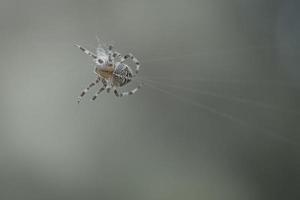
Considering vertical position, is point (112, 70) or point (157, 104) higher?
point (157, 104)

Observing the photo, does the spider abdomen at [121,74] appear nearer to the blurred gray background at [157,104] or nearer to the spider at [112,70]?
the spider at [112,70]

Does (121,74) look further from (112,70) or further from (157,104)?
(157,104)

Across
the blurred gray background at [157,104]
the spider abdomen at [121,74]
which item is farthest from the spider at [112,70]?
the blurred gray background at [157,104]

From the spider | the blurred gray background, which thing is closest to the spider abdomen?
the spider

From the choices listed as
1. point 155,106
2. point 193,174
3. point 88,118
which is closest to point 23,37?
point 88,118

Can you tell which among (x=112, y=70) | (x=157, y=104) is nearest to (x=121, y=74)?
(x=112, y=70)

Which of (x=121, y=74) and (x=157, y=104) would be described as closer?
(x=121, y=74)

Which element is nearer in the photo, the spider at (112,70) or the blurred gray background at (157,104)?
the spider at (112,70)

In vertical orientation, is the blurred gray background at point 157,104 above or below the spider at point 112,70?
above

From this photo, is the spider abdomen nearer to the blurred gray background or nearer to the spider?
the spider
